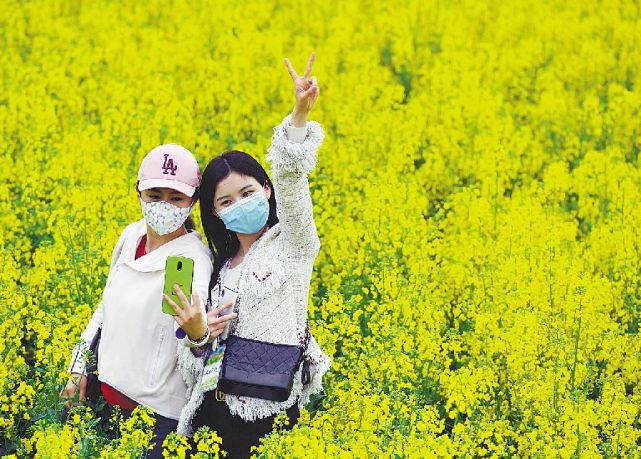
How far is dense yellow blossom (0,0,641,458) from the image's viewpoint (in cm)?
527

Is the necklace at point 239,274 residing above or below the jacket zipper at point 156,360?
above

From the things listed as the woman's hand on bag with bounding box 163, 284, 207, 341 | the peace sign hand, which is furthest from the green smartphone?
the peace sign hand

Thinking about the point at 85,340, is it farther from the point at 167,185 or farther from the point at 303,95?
the point at 303,95

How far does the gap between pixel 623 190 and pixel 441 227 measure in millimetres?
1514

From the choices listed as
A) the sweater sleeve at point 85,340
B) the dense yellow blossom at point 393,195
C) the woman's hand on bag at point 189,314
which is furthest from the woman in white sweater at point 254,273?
the sweater sleeve at point 85,340

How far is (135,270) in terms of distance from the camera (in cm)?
508

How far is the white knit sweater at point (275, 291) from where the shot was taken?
185 inches

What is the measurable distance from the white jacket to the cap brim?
27 centimetres

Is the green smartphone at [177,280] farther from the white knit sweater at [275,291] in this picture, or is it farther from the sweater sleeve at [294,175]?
the sweater sleeve at [294,175]

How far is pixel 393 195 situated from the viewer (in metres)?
7.27

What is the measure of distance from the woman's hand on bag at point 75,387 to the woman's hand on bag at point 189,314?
0.94 metres

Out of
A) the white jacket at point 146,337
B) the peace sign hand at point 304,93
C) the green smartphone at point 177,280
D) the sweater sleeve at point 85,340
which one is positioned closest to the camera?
the peace sign hand at point 304,93

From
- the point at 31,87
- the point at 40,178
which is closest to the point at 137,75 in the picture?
the point at 31,87

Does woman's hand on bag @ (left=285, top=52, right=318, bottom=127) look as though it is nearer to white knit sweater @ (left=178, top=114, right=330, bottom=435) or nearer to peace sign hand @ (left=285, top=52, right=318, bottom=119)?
peace sign hand @ (left=285, top=52, right=318, bottom=119)
